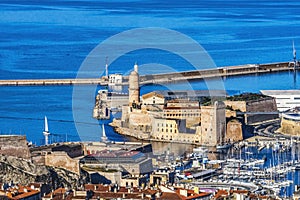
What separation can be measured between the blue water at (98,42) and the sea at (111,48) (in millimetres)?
39

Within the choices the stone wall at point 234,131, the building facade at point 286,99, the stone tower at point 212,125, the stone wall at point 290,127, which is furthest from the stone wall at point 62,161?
the building facade at point 286,99

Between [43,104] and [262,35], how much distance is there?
27.5 meters

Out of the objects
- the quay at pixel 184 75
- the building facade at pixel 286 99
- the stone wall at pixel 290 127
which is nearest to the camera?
the stone wall at pixel 290 127

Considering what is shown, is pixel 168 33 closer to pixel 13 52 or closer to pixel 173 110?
pixel 13 52

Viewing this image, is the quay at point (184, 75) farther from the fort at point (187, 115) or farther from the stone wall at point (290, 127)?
the stone wall at point (290, 127)

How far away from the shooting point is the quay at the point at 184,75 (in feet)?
156

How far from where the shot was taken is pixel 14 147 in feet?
86.2

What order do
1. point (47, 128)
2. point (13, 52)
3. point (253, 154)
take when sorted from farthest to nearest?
1. point (13, 52)
2. point (47, 128)
3. point (253, 154)

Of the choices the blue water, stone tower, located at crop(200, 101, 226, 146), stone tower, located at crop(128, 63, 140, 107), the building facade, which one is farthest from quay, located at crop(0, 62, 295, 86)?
stone tower, located at crop(200, 101, 226, 146)

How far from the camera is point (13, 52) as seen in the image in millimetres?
58094

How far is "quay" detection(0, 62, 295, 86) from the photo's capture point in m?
47.6

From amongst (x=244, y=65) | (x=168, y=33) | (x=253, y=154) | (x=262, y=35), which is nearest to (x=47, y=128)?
(x=253, y=154)

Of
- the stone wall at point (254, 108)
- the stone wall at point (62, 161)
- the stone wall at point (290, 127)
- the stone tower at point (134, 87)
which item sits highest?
the stone tower at point (134, 87)

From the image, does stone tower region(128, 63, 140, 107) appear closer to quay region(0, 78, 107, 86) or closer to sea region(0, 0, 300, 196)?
sea region(0, 0, 300, 196)
